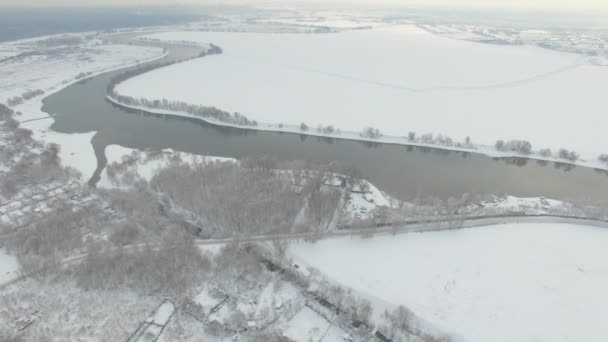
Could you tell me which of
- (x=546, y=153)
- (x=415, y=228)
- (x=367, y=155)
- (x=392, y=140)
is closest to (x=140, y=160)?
(x=367, y=155)

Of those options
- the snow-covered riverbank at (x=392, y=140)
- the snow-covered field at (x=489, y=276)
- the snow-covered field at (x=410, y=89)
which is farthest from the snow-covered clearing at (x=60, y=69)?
the snow-covered field at (x=489, y=276)

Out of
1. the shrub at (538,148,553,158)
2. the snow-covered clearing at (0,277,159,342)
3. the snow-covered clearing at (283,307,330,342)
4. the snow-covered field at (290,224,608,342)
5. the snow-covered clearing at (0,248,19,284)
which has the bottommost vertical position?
the snow-covered clearing at (0,277,159,342)

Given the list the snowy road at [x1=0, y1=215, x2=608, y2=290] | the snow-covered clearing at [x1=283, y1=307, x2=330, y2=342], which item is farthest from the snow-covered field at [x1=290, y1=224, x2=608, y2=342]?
the snow-covered clearing at [x1=283, y1=307, x2=330, y2=342]

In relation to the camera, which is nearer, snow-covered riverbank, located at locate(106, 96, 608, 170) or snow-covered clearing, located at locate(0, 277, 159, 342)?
snow-covered clearing, located at locate(0, 277, 159, 342)

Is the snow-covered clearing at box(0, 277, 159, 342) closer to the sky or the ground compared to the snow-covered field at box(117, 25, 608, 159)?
closer to the ground

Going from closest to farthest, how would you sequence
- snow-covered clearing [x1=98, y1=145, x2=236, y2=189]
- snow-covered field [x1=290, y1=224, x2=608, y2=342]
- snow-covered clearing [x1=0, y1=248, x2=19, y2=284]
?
snow-covered field [x1=290, y1=224, x2=608, y2=342], snow-covered clearing [x1=0, y1=248, x2=19, y2=284], snow-covered clearing [x1=98, y1=145, x2=236, y2=189]

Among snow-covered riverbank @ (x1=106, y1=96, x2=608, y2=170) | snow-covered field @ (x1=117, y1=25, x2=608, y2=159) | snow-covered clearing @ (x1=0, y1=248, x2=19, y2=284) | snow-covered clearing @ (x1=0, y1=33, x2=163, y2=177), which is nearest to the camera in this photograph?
snow-covered clearing @ (x1=0, y1=248, x2=19, y2=284)

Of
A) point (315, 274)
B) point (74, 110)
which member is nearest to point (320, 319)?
point (315, 274)

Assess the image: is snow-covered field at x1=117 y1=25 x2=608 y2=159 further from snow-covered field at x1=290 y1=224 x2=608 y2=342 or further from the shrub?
snow-covered field at x1=290 y1=224 x2=608 y2=342
